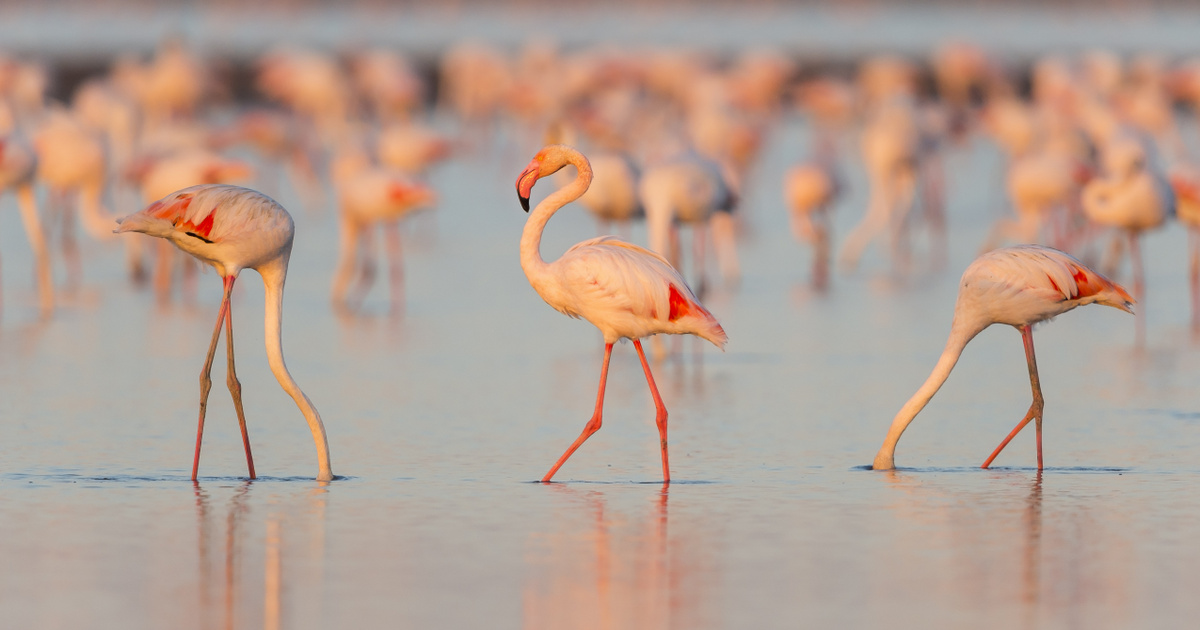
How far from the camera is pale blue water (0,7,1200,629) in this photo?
5.01 metres

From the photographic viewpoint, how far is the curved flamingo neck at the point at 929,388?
6863mm

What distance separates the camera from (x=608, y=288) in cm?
674

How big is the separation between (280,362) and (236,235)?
0.50 metres

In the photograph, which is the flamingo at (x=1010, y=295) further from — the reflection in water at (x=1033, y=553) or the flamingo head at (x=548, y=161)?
the flamingo head at (x=548, y=161)

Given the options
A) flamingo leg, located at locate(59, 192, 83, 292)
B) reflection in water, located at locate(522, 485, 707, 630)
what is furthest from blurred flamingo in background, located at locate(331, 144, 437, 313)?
reflection in water, located at locate(522, 485, 707, 630)

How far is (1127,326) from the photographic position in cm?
1132

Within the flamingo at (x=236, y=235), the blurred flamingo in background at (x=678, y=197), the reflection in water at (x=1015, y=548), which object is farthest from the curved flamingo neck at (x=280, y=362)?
the blurred flamingo in background at (x=678, y=197)

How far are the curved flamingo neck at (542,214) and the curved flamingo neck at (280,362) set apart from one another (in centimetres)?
86

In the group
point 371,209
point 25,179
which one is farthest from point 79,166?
point 371,209

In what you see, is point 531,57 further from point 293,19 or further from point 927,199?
point 293,19

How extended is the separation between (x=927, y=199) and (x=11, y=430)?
11757 mm

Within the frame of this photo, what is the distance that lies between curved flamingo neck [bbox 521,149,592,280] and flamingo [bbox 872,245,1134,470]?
1428 mm

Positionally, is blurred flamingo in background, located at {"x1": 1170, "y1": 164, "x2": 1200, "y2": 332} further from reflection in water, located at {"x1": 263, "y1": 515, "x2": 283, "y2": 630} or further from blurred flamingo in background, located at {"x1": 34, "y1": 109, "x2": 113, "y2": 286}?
reflection in water, located at {"x1": 263, "y1": 515, "x2": 283, "y2": 630}

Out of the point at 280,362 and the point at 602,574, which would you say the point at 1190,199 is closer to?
the point at 280,362
